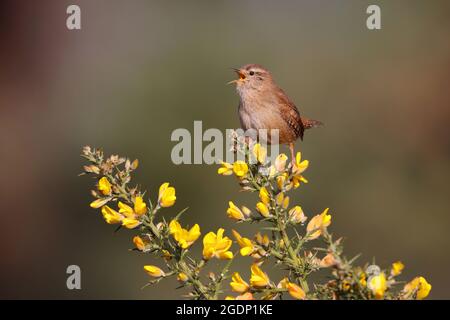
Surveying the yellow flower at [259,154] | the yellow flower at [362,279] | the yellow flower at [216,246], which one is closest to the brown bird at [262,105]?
the yellow flower at [259,154]

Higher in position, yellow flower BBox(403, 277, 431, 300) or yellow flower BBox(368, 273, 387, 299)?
yellow flower BBox(368, 273, 387, 299)

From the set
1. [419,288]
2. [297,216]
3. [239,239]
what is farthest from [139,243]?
[419,288]

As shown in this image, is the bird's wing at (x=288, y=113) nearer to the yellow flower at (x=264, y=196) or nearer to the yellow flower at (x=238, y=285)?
the yellow flower at (x=264, y=196)

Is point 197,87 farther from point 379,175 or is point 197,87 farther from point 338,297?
point 338,297

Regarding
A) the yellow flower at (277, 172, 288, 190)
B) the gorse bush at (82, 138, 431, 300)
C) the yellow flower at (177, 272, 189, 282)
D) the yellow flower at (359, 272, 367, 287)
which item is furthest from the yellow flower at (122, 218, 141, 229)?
the yellow flower at (359, 272, 367, 287)

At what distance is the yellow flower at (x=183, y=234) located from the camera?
2.26m

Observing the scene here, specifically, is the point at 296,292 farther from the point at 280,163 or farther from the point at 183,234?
the point at 280,163

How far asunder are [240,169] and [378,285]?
84cm

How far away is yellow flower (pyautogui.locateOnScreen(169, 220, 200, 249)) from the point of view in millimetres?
2264

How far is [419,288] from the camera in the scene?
1.99m

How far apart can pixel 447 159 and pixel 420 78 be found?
1.33m

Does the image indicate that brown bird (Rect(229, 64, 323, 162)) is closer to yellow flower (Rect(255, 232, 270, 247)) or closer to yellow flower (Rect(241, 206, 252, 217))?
yellow flower (Rect(241, 206, 252, 217))

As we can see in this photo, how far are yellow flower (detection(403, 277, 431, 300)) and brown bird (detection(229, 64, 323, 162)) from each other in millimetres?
3151
